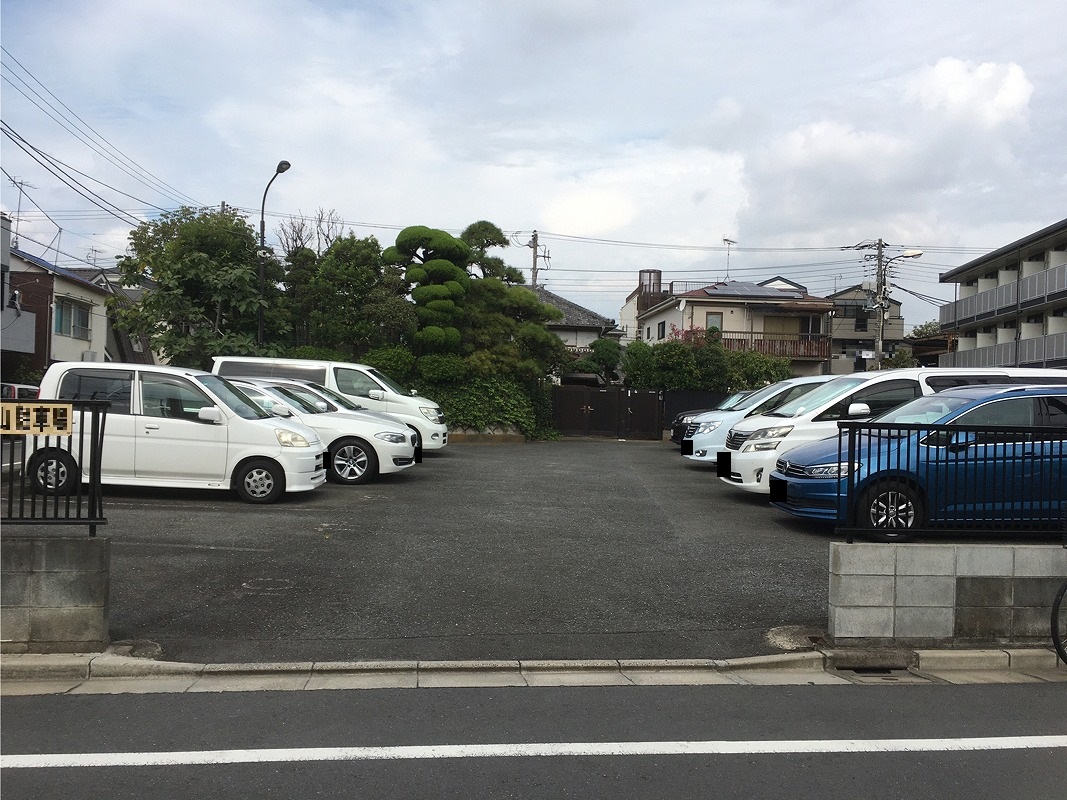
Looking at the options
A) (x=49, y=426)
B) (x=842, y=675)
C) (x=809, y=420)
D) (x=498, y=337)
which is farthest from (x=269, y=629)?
(x=498, y=337)

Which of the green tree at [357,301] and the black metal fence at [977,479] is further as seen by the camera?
the green tree at [357,301]

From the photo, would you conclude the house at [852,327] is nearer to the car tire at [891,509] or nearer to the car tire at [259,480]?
the car tire at [259,480]

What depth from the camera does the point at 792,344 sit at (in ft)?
129

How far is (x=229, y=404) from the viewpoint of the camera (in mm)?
10344

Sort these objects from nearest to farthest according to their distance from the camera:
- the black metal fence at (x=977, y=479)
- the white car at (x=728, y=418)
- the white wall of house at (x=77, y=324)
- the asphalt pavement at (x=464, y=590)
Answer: the asphalt pavement at (x=464, y=590)
the black metal fence at (x=977, y=479)
the white car at (x=728, y=418)
the white wall of house at (x=77, y=324)

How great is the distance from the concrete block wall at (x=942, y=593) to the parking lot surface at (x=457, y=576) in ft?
1.81

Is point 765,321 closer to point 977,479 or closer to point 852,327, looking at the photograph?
point 852,327

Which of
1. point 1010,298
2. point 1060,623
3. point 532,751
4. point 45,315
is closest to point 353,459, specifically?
point 532,751

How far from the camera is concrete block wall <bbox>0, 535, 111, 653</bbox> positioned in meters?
5.41

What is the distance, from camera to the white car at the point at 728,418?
15.1 metres

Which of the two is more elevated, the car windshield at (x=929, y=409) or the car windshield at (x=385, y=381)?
the car windshield at (x=385, y=381)

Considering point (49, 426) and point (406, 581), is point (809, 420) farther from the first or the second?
point (49, 426)

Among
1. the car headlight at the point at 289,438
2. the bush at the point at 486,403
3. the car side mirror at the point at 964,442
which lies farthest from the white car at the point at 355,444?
the bush at the point at 486,403

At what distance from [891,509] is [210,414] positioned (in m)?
7.41
